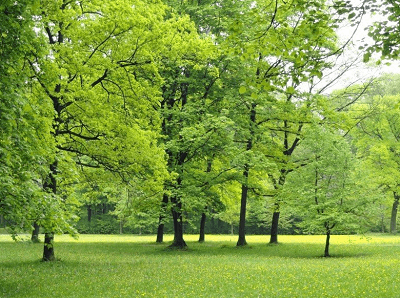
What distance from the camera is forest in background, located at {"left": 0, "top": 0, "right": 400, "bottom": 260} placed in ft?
26.5

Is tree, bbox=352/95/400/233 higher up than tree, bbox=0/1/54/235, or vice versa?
tree, bbox=352/95/400/233

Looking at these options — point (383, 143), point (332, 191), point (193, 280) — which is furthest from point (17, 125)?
point (383, 143)

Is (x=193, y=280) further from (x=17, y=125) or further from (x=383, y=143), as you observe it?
(x=383, y=143)

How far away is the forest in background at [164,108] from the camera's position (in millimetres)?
8062

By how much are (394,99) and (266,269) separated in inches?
1223

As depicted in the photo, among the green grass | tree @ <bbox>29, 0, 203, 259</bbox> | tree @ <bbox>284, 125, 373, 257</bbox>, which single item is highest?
tree @ <bbox>29, 0, 203, 259</bbox>

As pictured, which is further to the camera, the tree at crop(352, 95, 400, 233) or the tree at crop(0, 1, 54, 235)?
the tree at crop(352, 95, 400, 233)

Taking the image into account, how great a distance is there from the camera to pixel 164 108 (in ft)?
80.9

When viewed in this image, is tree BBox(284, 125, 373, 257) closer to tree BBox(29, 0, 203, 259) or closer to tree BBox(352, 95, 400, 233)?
tree BBox(29, 0, 203, 259)

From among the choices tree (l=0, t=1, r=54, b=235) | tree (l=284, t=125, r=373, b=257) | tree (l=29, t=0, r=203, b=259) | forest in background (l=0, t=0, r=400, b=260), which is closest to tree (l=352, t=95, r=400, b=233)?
forest in background (l=0, t=0, r=400, b=260)

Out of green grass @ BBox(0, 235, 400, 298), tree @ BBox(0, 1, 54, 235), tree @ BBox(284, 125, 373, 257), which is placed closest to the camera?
tree @ BBox(0, 1, 54, 235)

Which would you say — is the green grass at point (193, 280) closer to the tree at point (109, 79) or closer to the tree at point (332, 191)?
the tree at point (109, 79)

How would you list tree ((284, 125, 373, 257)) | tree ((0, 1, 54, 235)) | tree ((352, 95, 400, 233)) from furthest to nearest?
1. tree ((352, 95, 400, 233))
2. tree ((284, 125, 373, 257))
3. tree ((0, 1, 54, 235))

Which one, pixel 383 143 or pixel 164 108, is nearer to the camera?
pixel 164 108
